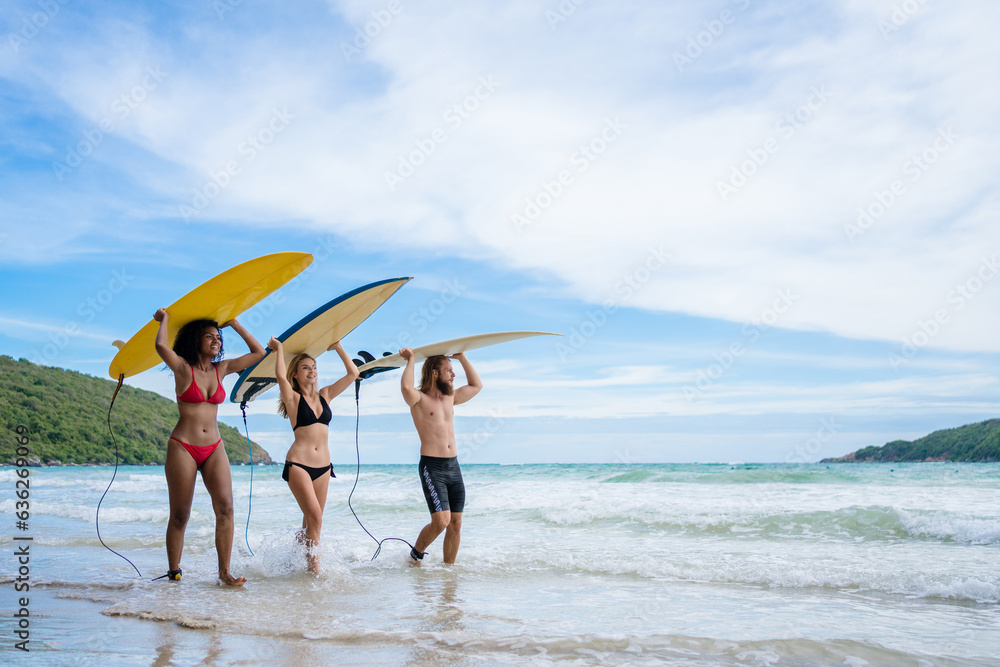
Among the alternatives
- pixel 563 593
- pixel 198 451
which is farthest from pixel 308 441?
pixel 563 593

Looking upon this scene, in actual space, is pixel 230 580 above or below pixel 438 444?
below

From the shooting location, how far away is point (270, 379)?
5.89 metres

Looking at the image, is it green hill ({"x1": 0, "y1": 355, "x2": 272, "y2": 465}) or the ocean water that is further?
green hill ({"x1": 0, "y1": 355, "x2": 272, "y2": 465})

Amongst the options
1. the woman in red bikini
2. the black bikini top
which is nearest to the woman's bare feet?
the woman in red bikini

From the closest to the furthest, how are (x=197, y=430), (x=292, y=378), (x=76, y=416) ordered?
(x=197, y=430), (x=292, y=378), (x=76, y=416)

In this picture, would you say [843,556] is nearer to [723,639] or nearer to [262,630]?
[723,639]

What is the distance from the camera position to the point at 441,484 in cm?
565

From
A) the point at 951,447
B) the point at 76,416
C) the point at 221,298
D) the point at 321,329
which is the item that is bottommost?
the point at 951,447

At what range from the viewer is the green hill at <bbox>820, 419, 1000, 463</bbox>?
1576 inches

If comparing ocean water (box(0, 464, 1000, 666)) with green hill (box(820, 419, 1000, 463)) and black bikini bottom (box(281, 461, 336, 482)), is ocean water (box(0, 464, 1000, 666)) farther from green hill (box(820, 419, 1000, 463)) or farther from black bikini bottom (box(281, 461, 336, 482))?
green hill (box(820, 419, 1000, 463))

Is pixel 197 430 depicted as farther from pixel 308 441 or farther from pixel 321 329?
pixel 321 329

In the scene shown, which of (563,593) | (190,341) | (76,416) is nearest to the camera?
(190,341)

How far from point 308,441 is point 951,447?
50.1 m

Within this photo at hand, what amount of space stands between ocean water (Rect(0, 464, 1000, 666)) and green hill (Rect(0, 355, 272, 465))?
25658 millimetres
